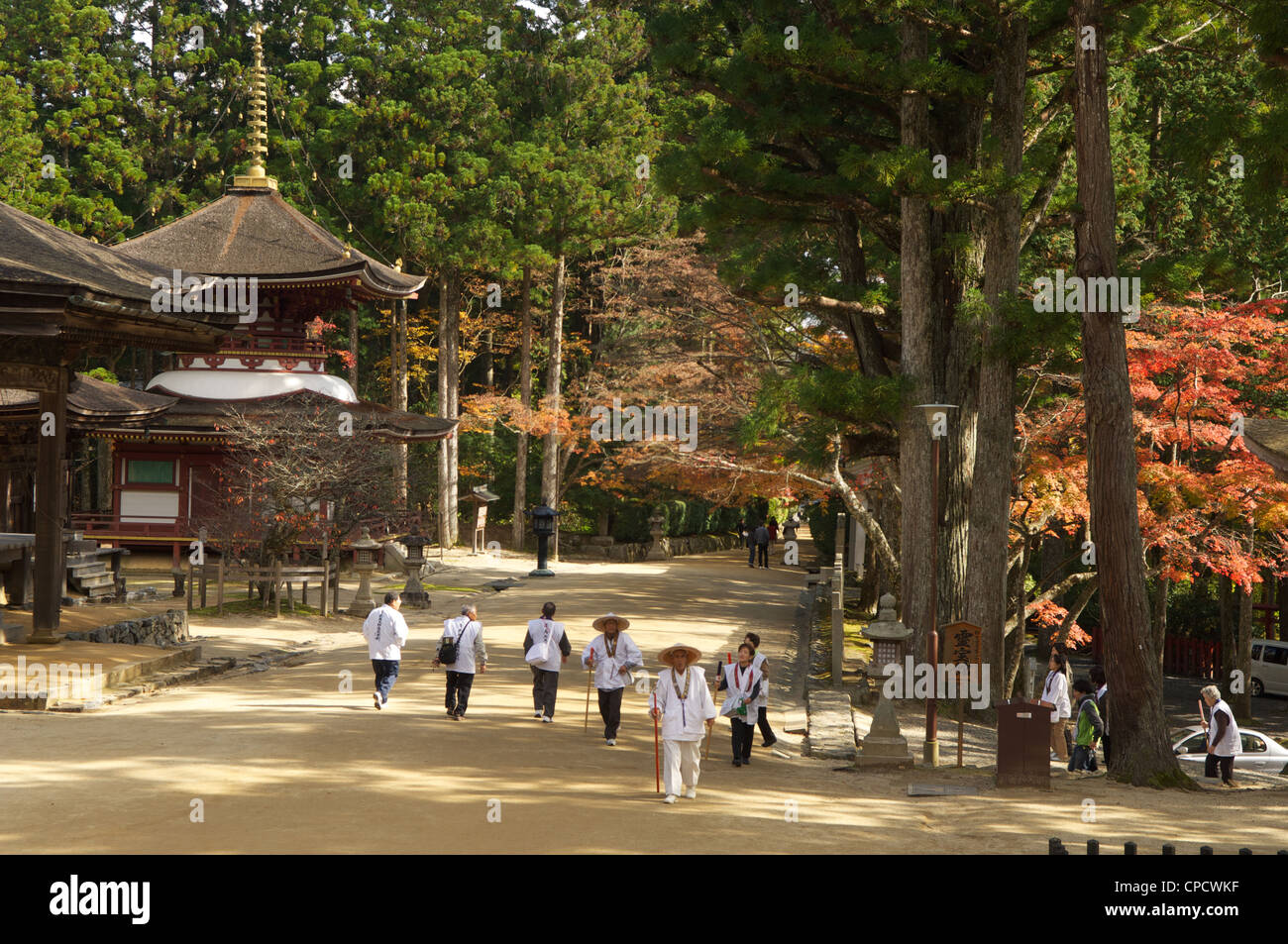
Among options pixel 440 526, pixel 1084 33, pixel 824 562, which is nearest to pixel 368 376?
pixel 440 526

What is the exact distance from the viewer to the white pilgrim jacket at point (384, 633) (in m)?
13.5

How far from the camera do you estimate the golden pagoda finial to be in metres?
31.0

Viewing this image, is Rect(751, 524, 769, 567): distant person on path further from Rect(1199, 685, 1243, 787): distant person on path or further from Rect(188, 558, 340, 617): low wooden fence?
Rect(1199, 685, 1243, 787): distant person on path

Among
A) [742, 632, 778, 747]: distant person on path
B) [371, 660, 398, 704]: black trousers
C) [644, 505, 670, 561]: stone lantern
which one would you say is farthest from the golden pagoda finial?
[742, 632, 778, 747]: distant person on path

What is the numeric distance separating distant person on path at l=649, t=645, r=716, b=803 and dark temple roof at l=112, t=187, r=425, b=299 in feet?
66.7

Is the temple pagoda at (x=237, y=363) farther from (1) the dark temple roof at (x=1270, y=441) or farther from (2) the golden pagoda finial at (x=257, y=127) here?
(1) the dark temple roof at (x=1270, y=441)

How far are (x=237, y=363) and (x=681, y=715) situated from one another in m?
23.4

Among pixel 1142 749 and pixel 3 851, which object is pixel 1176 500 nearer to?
pixel 1142 749

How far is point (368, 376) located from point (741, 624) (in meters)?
24.2


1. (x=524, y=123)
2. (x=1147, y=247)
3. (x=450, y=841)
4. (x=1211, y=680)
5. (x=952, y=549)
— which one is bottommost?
A: (x=1211, y=680)

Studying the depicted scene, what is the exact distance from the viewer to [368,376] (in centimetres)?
4338

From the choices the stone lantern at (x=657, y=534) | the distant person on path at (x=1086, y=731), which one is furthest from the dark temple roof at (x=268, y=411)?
the distant person on path at (x=1086, y=731)

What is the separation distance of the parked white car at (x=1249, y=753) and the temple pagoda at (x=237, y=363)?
62.1 feet

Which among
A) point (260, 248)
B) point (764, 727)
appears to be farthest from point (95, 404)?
point (764, 727)
